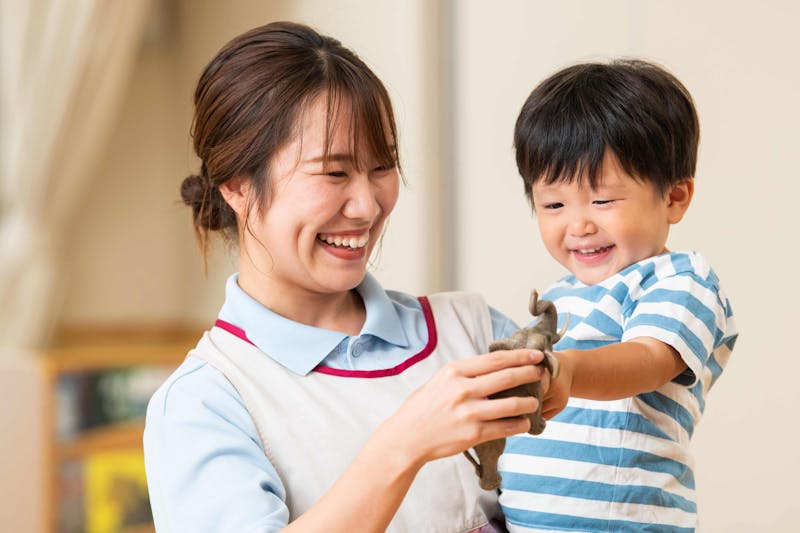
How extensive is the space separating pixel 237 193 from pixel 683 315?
2.03ft

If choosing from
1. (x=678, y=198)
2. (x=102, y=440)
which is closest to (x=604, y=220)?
(x=678, y=198)

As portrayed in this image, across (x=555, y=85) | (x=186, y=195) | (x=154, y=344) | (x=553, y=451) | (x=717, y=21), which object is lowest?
(x=154, y=344)

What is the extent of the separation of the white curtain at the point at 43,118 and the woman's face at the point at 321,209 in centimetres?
269

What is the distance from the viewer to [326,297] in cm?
149

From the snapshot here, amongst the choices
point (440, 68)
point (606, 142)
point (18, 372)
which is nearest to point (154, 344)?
point (18, 372)

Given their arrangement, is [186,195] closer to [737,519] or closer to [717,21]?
[717,21]

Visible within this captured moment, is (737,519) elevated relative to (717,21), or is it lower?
lower

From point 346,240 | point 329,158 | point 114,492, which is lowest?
point 114,492

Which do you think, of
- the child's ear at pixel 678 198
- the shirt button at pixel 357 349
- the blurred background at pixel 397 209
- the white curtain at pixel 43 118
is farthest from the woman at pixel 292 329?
the white curtain at pixel 43 118

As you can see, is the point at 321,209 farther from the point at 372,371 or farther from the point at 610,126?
the point at 610,126

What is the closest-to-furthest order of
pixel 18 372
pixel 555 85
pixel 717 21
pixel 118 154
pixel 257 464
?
pixel 257 464
pixel 555 85
pixel 717 21
pixel 18 372
pixel 118 154

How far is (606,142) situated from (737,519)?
1.33 m

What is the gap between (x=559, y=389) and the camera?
1.05m

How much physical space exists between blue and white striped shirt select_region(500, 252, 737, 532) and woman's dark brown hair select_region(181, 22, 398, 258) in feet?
1.23
